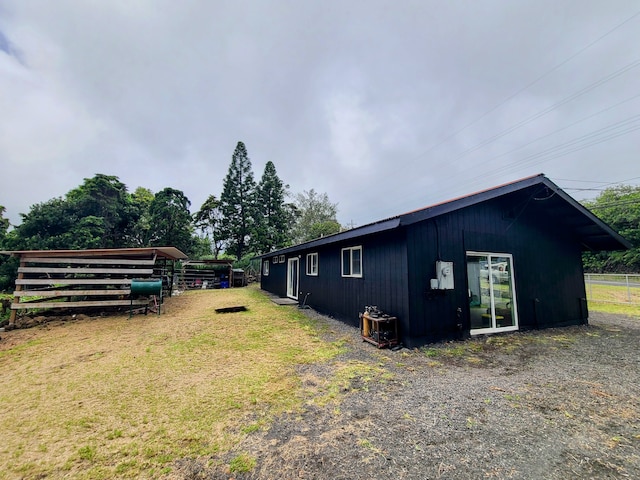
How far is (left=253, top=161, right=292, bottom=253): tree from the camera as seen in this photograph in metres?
27.0

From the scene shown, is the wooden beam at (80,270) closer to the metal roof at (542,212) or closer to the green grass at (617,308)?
the metal roof at (542,212)

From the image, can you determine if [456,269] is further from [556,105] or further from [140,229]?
[140,229]

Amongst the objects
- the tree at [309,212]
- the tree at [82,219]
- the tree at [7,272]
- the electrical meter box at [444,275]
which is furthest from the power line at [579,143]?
the tree at [7,272]

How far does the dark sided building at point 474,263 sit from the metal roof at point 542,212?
0.07ft

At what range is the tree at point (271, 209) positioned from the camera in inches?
1064

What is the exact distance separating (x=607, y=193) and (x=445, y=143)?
3165 centimetres

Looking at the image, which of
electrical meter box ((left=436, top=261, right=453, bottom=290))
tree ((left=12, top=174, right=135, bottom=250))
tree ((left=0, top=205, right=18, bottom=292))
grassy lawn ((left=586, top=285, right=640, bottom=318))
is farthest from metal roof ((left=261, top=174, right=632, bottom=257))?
tree ((left=12, top=174, right=135, bottom=250))

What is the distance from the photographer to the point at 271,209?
2775 centimetres

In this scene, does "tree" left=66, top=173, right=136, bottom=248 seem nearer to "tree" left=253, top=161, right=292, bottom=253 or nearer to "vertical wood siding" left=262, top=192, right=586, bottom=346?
"tree" left=253, top=161, right=292, bottom=253

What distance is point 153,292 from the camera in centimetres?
763

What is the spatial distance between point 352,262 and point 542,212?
208 inches

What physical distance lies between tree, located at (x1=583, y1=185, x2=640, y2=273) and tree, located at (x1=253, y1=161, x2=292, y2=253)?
3206 cm

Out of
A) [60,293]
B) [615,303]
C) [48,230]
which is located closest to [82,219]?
[48,230]

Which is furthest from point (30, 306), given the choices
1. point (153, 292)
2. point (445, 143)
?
point (445, 143)
